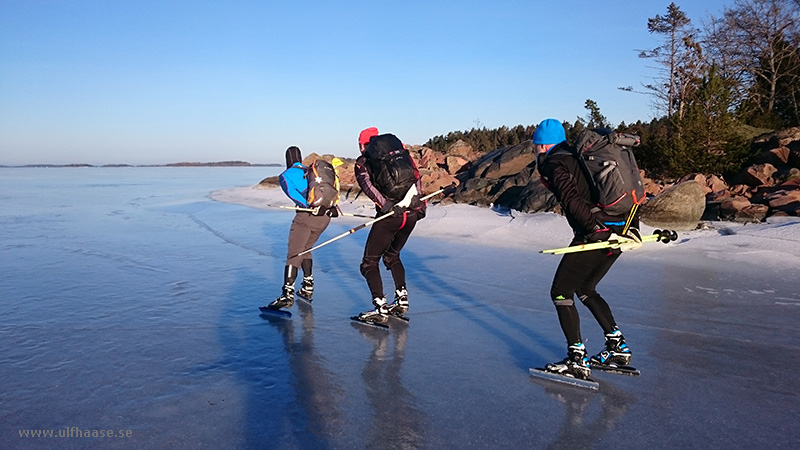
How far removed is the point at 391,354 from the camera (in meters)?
4.68

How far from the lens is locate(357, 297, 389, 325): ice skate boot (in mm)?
5566

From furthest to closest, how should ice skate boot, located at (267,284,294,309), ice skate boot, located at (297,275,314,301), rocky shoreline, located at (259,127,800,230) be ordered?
rocky shoreline, located at (259,127,800,230) < ice skate boot, located at (297,275,314,301) < ice skate boot, located at (267,284,294,309)

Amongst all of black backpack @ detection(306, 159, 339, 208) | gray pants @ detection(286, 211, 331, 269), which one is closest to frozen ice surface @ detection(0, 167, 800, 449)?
gray pants @ detection(286, 211, 331, 269)

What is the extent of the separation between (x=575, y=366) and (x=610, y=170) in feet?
4.66

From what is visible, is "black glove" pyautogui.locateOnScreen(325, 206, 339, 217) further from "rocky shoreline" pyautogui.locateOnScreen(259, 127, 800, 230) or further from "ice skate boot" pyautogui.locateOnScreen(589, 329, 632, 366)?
"ice skate boot" pyautogui.locateOnScreen(589, 329, 632, 366)

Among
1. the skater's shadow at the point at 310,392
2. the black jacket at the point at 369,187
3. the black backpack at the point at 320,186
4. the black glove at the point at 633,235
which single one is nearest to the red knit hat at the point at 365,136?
the black jacket at the point at 369,187

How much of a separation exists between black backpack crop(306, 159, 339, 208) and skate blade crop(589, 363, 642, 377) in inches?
127

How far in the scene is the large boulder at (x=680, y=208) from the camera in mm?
10945

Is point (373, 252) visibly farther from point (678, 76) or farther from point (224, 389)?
point (678, 76)

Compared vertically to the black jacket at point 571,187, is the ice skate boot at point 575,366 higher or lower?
lower

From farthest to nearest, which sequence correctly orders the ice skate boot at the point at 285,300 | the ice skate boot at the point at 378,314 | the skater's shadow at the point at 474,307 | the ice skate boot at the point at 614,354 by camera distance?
the ice skate boot at the point at 285,300 < the ice skate boot at the point at 378,314 < the skater's shadow at the point at 474,307 < the ice skate boot at the point at 614,354

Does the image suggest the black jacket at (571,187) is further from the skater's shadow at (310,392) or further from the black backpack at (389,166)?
the skater's shadow at (310,392)

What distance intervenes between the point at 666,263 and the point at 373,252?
5.03 meters

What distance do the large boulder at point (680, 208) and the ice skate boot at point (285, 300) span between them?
26.4 ft
